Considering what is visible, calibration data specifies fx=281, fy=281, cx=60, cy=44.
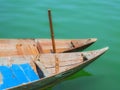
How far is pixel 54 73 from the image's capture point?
9156 mm

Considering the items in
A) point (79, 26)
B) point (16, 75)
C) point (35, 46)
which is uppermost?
point (79, 26)

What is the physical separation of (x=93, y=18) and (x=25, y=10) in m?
3.82

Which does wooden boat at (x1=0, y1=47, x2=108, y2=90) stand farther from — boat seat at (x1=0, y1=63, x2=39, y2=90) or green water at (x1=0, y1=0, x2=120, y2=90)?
green water at (x1=0, y1=0, x2=120, y2=90)

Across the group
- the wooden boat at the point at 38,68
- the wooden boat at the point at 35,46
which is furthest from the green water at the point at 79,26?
→ the wooden boat at the point at 35,46

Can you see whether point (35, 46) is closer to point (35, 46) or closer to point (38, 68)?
point (35, 46)

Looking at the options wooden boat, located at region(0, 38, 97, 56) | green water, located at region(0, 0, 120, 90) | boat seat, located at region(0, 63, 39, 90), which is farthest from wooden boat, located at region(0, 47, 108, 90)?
green water, located at region(0, 0, 120, 90)

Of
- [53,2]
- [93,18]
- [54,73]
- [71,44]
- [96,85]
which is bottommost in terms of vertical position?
[96,85]

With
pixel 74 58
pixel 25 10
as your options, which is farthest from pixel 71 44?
pixel 25 10

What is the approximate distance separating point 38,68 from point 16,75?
33.4 inches

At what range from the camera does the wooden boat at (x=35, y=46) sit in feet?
34.0

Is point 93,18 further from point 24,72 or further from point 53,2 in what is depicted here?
point 24,72

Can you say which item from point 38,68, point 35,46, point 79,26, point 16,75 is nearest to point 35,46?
point 35,46

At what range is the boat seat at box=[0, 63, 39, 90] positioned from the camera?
8570 millimetres

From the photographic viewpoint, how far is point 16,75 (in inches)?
350
